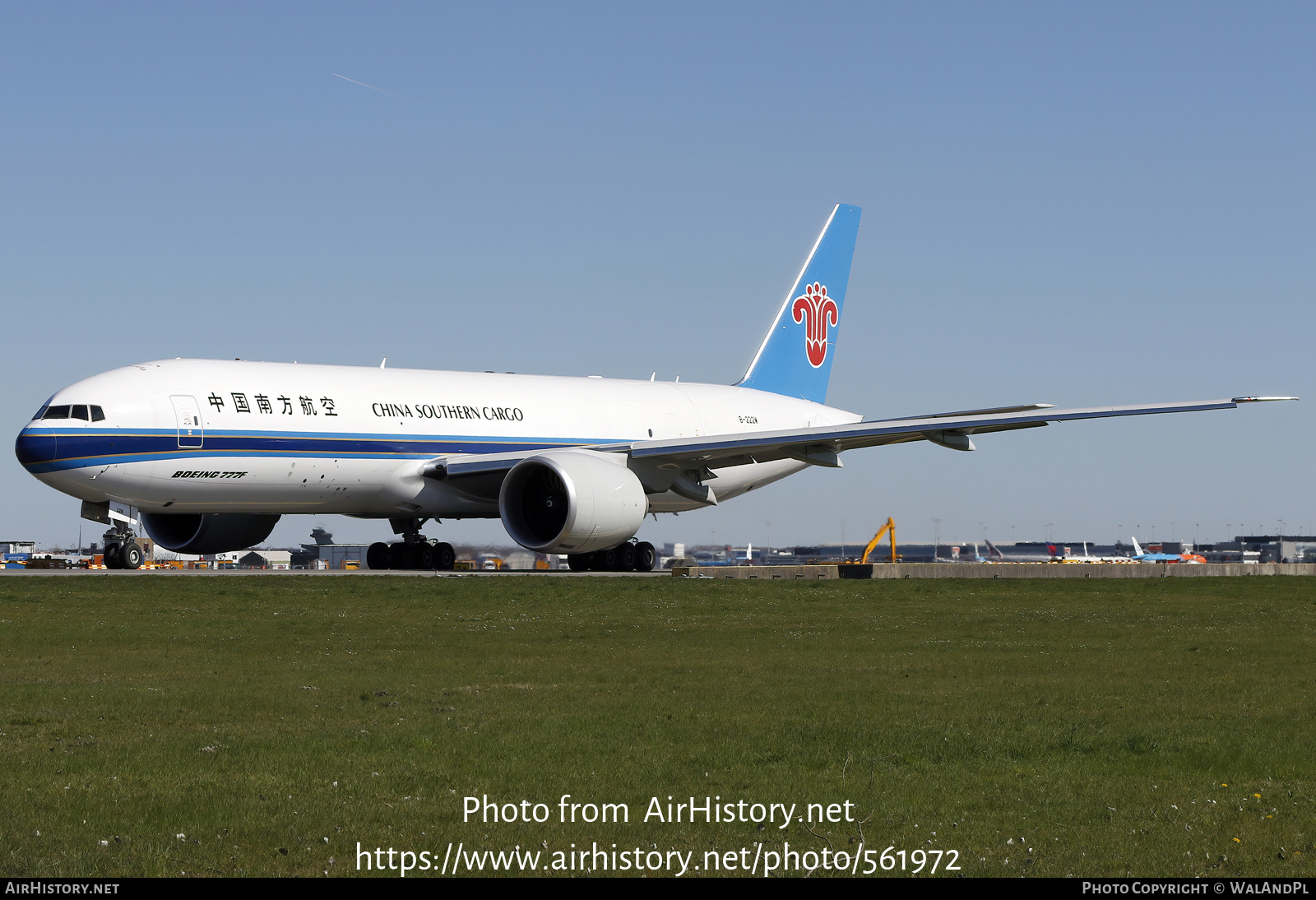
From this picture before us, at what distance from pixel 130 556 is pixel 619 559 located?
1100 cm

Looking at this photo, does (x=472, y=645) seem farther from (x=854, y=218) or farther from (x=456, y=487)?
(x=854, y=218)

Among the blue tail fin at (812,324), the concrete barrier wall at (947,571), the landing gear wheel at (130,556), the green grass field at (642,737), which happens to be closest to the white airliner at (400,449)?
the landing gear wheel at (130,556)

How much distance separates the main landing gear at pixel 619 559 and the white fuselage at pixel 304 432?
6.83 feet

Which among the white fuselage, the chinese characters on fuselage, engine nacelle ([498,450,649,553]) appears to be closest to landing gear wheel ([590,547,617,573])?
the white fuselage

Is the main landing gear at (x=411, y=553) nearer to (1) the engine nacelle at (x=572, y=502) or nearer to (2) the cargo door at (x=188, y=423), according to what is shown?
(1) the engine nacelle at (x=572, y=502)

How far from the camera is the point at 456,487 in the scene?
31859mm

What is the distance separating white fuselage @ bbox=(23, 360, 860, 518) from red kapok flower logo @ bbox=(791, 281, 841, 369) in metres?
8.07

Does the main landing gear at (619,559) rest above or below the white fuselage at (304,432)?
below

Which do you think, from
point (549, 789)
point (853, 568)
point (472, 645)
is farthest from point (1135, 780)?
point (853, 568)

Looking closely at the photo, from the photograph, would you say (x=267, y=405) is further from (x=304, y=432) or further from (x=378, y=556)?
(x=378, y=556)

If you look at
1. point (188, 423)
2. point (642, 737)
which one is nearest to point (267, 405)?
point (188, 423)

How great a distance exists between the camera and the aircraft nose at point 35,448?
26688 mm

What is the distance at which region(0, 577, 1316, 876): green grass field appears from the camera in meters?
7.03
